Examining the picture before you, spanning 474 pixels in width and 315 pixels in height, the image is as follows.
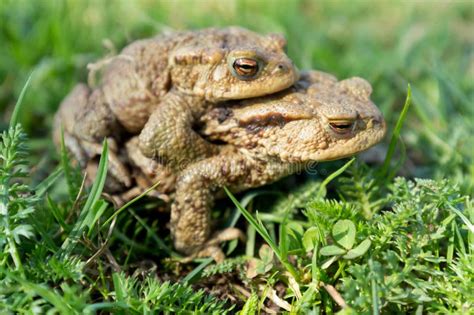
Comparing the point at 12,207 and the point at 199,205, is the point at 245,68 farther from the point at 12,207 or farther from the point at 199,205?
the point at 12,207

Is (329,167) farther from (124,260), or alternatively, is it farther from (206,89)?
(124,260)

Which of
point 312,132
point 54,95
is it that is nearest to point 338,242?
point 312,132

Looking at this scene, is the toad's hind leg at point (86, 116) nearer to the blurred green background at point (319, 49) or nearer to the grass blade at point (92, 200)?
the blurred green background at point (319, 49)

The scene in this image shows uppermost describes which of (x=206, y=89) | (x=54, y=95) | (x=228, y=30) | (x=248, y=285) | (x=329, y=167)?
(x=228, y=30)

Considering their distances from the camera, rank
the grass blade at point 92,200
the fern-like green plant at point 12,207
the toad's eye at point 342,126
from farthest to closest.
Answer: the toad's eye at point 342,126, the grass blade at point 92,200, the fern-like green plant at point 12,207

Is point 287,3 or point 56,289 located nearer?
point 56,289

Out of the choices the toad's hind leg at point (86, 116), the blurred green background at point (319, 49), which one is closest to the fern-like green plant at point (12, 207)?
the toad's hind leg at point (86, 116)

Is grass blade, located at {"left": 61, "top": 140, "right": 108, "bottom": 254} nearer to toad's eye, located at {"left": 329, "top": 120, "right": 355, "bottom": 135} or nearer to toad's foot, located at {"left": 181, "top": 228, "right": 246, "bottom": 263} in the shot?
toad's foot, located at {"left": 181, "top": 228, "right": 246, "bottom": 263}

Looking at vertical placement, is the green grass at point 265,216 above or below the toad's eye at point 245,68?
below
